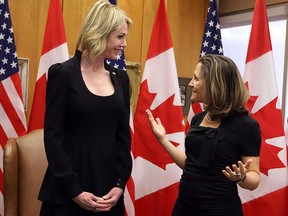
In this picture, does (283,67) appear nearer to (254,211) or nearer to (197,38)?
(197,38)

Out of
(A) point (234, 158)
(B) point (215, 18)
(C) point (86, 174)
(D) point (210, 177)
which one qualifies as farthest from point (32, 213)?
(B) point (215, 18)

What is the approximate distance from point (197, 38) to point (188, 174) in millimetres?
2582

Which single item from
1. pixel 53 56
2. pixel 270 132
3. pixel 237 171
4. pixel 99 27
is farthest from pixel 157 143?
pixel 99 27

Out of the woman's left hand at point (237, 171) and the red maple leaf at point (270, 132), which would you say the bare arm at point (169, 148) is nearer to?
the woman's left hand at point (237, 171)

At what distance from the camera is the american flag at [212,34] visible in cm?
285

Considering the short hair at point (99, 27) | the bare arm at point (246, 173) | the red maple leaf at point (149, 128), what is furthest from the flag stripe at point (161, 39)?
the bare arm at point (246, 173)

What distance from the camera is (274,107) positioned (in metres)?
2.49

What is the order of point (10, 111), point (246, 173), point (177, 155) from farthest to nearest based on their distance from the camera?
point (10, 111)
point (177, 155)
point (246, 173)

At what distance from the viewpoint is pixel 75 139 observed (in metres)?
1.47

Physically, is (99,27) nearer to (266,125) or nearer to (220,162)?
(220,162)

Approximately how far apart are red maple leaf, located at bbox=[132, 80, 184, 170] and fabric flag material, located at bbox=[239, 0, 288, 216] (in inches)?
21.1

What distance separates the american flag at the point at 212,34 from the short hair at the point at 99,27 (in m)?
1.46

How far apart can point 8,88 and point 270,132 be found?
177 centimetres

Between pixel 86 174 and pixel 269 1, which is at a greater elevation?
pixel 269 1
